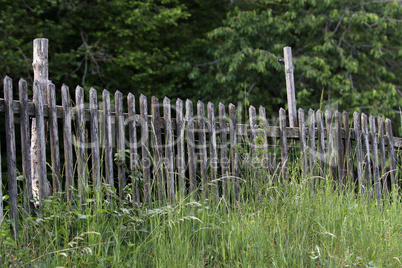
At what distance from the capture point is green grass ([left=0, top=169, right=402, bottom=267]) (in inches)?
103

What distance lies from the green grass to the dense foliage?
5.87 metres

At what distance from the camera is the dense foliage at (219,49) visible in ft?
30.3

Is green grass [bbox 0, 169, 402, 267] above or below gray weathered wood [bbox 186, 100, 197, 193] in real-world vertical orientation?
below

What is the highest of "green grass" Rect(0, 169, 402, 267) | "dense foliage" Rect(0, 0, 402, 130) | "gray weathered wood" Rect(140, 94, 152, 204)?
"dense foliage" Rect(0, 0, 402, 130)

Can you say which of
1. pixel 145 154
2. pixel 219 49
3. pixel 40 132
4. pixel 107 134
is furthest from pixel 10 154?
pixel 219 49

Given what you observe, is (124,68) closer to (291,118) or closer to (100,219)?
(291,118)

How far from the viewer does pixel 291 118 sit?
5.43 metres

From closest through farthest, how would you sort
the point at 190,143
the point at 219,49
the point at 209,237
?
the point at 209,237 < the point at 190,143 < the point at 219,49

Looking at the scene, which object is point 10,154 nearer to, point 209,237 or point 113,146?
point 113,146

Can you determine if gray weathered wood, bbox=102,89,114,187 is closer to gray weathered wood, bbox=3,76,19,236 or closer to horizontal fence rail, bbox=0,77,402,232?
horizontal fence rail, bbox=0,77,402,232

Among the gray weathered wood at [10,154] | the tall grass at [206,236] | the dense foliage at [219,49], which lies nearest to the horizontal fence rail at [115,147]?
the gray weathered wood at [10,154]

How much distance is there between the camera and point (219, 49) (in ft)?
32.6

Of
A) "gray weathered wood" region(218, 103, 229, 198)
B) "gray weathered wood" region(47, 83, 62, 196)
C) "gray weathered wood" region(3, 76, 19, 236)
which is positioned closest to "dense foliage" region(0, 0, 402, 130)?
"gray weathered wood" region(218, 103, 229, 198)

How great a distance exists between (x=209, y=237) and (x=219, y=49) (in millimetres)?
7256
